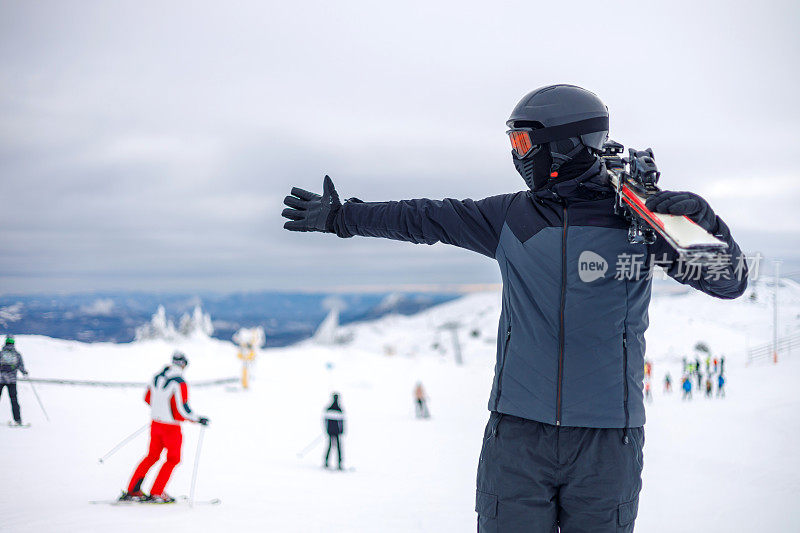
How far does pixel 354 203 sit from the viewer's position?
2576 millimetres

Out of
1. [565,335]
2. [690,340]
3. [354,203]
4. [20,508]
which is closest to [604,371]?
[565,335]

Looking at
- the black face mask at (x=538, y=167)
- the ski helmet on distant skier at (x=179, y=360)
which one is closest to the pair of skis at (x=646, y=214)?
the black face mask at (x=538, y=167)

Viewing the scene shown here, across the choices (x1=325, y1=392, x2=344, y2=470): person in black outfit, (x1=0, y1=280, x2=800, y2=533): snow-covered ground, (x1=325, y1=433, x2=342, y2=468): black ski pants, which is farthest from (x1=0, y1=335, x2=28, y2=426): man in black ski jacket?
(x1=325, y1=433, x2=342, y2=468): black ski pants

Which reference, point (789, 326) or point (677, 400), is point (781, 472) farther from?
point (789, 326)

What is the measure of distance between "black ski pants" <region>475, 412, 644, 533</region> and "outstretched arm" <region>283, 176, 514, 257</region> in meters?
0.78

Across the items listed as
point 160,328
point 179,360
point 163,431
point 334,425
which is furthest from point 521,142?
point 160,328

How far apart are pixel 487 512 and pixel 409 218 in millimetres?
1162

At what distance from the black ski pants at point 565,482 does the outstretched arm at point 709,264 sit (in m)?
0.60

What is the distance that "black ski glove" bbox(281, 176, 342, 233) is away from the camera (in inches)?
100

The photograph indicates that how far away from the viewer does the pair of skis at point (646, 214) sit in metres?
1.68

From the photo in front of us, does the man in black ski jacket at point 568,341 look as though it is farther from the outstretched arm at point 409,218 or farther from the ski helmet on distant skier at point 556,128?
the outstretched arm at point 409,218

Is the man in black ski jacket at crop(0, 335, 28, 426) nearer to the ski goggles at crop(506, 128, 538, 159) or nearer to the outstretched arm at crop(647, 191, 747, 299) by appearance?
the ski goggles at crop(506, 128, 538, 159)

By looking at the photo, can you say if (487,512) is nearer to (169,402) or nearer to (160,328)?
(169,402)

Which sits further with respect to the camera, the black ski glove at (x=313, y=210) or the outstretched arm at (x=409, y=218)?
the black ski glove at (x=313, y=210)
